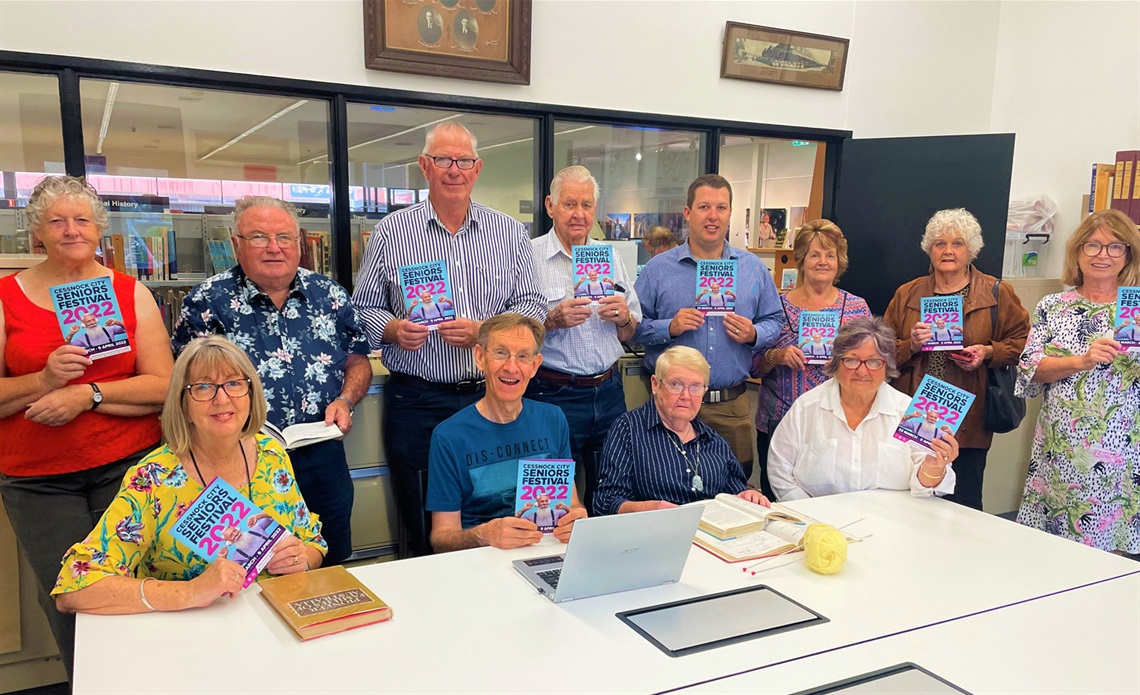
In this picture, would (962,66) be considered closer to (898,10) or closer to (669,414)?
(898,10)

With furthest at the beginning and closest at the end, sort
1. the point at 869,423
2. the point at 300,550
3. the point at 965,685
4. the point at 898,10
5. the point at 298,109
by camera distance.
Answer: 1. the point at 898,10
2. the point at 298,109
3. the point at 869,423
4. the point at 300,550
5. the point at 965,685

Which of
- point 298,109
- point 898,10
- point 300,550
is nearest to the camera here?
point 300,550

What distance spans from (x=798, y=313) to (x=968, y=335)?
26.6 inches

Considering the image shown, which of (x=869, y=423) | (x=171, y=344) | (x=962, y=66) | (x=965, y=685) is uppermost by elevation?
(x=962, y=66)

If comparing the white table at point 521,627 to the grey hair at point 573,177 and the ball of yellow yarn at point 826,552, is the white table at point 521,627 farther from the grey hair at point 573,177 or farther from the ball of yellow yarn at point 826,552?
the grey hair at point 573,177

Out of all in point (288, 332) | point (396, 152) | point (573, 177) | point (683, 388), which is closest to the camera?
point (683, 388)

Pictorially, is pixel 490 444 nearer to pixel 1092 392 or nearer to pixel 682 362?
pixel 682 362

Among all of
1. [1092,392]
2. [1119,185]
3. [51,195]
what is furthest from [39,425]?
[1119,185]

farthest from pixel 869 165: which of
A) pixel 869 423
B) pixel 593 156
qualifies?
pixel 869 423

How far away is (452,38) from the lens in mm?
3662

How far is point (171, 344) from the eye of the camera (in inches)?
101

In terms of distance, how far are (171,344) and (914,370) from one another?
111 inches

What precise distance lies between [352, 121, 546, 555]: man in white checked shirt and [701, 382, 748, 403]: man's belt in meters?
0.77

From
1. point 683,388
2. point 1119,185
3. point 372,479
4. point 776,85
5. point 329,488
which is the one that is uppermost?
point 776,85
